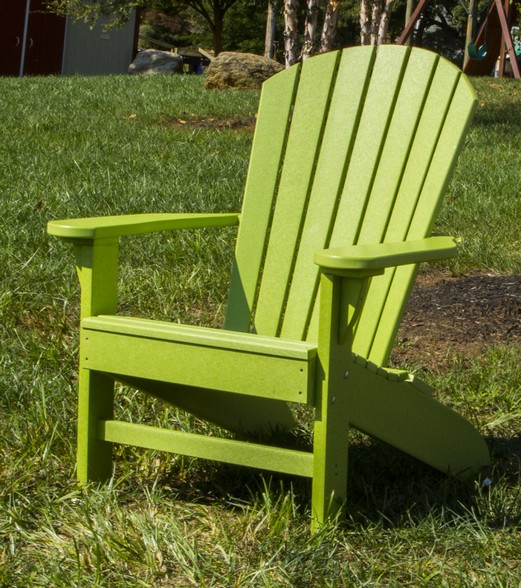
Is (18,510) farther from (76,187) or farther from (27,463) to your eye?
(76,187)

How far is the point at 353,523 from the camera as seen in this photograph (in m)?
2.57

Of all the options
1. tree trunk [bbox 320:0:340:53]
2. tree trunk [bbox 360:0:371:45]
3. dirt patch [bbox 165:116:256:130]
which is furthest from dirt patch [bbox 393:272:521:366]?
tree trunk [bbox 360:0:371:45]

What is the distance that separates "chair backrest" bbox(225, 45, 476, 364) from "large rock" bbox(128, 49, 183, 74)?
2430 cm

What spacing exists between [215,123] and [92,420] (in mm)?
7569

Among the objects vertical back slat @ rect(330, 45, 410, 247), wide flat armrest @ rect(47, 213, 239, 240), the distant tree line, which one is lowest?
wide flat armrest @ rect(47, 213, 239, 240)

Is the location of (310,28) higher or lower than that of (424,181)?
higher

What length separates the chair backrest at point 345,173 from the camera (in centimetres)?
310

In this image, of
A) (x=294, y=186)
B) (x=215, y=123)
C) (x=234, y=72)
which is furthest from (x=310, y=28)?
(x=294, y=186)

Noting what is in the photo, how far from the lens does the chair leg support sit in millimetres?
2809

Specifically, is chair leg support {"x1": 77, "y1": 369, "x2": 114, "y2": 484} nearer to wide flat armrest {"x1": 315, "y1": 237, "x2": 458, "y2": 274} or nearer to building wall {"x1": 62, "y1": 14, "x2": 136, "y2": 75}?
wide flat armrest {"x1": 315, "y1": 237, "x2": 458, "y2": 274}

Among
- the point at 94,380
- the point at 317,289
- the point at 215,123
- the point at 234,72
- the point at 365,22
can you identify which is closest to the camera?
the point at 94,380

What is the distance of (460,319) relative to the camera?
4250mm

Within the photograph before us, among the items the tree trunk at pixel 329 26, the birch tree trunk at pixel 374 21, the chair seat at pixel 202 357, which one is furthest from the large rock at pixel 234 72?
the chair seat at pixel 202 357

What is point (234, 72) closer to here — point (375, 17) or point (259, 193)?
point (375, 17)
